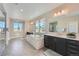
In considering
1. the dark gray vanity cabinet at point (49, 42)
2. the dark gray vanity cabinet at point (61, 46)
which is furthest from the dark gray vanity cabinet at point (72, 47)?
the dark gray vanity cabinet at point (49, 42)

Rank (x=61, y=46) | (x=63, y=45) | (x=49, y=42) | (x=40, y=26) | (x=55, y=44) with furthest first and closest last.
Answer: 1. (x=40, y=26)
2. (x=49, y=42)
3. (x=55, y=44)
4. (x=61, y=46)
5. (x=63, y=45)

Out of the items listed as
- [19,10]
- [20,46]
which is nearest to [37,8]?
[19,10]

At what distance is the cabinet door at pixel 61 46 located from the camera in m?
3.68

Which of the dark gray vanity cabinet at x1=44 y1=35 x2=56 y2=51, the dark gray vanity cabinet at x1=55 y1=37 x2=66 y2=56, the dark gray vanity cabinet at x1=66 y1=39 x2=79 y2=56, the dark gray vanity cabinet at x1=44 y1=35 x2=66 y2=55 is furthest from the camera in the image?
the dark gray vanity cabinet at x1=44 y1=35 x2=56 y2=51

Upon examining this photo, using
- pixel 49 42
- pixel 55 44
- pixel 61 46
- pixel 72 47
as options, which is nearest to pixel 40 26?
pixel 49 42

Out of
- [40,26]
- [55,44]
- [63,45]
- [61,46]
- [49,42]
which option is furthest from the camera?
[40,26]

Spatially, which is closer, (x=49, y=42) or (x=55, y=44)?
(x=55, y=44)

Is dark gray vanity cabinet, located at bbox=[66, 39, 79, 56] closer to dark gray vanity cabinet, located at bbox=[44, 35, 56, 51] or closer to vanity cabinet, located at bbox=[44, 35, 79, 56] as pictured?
vanity cabinet, located at bbox=[44, 35, 79, 56]

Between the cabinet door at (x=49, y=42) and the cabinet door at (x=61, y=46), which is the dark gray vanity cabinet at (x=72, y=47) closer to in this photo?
the cabinet door at (x=61, y=46)

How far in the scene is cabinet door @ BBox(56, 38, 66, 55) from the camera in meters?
3.68

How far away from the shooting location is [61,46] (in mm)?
3838

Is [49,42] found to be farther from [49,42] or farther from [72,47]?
[72,47]

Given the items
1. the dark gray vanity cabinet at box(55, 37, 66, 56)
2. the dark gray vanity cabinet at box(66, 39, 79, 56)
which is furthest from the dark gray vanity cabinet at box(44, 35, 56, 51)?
the dark gray vanity cabinet at box(66, 39, 79, 56)

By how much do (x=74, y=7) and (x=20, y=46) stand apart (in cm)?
283
